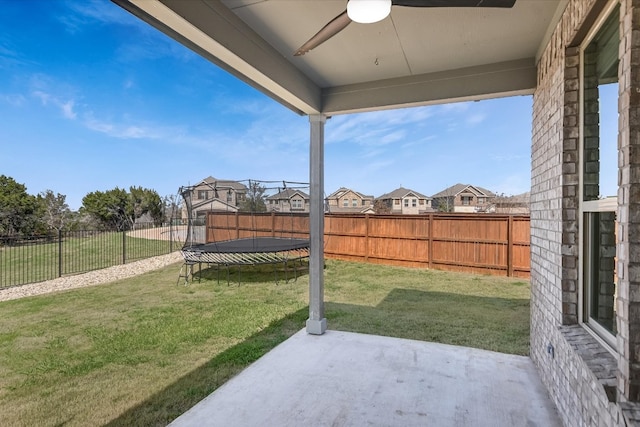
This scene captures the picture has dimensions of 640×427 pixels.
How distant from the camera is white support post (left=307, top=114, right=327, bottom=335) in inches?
144

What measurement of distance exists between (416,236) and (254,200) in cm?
420

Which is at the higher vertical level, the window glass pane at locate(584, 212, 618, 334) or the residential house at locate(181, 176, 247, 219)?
the residential house at locate(181, 176, 247, 219)

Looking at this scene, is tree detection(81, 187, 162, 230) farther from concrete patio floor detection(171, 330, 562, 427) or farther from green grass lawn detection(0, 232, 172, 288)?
concrete patio floor detection(171, 330, 562, 427)

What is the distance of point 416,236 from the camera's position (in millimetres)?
8680

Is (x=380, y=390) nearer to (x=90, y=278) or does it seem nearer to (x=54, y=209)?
(x=90, y=278)

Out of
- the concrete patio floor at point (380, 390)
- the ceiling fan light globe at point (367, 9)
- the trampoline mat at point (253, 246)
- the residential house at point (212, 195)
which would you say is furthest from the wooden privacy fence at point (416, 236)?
the ceiling fan light globe at point (367, 9)

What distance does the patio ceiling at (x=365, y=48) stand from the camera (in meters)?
2.05

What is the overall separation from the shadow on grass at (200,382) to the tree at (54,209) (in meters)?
10.2

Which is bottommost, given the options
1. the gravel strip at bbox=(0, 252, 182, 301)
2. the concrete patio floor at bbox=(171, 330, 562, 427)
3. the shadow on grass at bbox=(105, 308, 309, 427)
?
the gravel strip at bbox=(0, 252, 182, 301)

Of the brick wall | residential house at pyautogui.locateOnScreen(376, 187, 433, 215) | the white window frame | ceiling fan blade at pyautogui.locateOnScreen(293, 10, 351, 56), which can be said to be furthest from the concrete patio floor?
residential house at pyautogui.locateOnScreen(376, 187, 433, 215)

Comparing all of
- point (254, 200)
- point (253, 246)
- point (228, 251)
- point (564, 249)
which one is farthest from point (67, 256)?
point (564, 249)

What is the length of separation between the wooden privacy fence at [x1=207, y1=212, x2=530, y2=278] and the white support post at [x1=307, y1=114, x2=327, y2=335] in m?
5.00

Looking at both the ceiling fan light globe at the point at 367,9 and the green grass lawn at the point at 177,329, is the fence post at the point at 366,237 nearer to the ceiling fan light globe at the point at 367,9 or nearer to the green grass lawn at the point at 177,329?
the green grass lawn at the point at 177,329

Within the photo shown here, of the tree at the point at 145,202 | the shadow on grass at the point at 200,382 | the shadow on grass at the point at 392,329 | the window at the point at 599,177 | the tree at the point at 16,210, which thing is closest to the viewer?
the window at the point at 599,177
